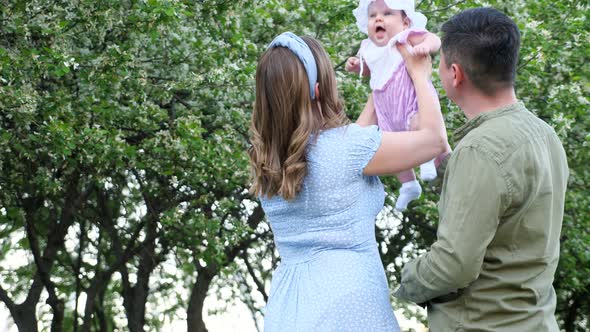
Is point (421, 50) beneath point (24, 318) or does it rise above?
above

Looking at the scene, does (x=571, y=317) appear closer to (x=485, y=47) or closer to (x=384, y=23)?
(x=384, y=23)

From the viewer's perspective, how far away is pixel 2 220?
503 inches

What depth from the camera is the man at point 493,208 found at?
243 centimetres

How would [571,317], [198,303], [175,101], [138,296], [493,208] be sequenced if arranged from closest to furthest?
[493,208] → [175,101] → [198,303] → [138,296] → [571,317]

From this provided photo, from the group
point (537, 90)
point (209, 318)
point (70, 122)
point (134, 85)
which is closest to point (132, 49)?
point (134, 85)

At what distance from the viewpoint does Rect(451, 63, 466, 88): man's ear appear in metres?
2.57

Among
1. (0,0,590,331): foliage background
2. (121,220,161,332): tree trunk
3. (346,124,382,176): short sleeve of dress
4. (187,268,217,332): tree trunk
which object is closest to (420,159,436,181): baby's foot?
(346,124,382,176): short sleeve of dress

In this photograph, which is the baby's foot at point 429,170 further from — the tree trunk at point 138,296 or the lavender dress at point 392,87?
the tree trunk at point 138,296

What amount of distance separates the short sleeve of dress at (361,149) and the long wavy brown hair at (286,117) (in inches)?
3.6

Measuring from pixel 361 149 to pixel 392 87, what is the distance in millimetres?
337

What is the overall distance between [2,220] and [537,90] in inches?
278

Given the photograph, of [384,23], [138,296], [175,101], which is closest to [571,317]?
[138,296]

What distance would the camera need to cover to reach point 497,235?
8.10 feet

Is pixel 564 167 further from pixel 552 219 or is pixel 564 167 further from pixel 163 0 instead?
pixel 163 0
